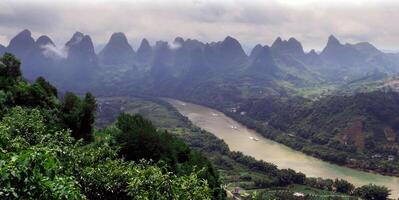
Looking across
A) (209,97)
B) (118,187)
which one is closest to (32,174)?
(118,187)

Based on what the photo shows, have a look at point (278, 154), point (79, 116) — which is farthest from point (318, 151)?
point (79, 116)

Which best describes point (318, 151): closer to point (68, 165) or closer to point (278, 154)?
point (278, 154)

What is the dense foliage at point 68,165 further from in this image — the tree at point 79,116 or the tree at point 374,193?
the tree at point 374,193

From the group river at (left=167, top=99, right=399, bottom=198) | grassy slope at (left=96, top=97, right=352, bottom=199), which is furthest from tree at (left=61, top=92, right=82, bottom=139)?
river at (left=167, top=99, right=399, bottom=198)

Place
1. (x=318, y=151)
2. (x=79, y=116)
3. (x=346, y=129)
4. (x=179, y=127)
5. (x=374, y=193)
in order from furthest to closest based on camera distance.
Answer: (x=179, y=127), (x=346, y=129), (x=318, y=151), (x=374, y=193), (x=79, y=116)

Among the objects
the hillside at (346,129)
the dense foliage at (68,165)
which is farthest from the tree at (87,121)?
the hillside at (346,129)

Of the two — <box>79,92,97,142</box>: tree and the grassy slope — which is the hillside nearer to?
the grassy slope

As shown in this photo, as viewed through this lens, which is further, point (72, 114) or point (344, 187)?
point (344, 187)

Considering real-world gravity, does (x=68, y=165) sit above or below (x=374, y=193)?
above
